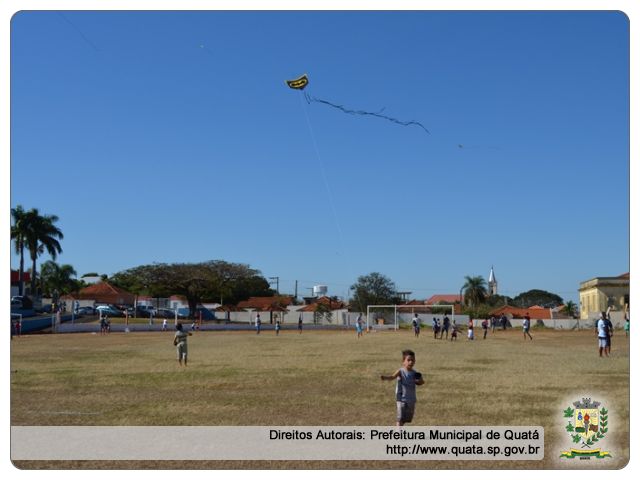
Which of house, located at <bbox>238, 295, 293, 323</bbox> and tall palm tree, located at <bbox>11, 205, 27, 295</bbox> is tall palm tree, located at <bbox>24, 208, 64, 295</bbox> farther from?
house, located at <bbox>238, 295, 293, 323</bbox>

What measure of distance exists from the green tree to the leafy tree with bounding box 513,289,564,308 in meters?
93.1

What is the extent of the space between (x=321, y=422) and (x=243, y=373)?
7784 millimetres

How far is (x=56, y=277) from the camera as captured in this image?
291 feet

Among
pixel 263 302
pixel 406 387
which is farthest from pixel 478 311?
pixel 406 387

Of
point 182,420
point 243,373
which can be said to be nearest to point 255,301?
point 243,373

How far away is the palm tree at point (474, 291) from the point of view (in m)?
104

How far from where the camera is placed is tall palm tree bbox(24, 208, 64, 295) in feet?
216

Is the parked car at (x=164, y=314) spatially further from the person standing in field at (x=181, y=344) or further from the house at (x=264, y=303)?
the person standing in field at (x=181, y=344)

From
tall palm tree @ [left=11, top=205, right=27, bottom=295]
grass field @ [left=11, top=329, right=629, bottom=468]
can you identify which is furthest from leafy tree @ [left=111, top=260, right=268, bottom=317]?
grass field @ [left=11, top=329, right=629, bottom=468]

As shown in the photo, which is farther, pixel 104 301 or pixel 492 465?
pixel 104 301

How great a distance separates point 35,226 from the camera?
66625 millimetres
